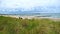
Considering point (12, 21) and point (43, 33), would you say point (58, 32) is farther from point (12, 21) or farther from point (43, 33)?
point (12, 21)

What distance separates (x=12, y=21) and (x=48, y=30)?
0.98 metres

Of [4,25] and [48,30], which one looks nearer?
[48,30]

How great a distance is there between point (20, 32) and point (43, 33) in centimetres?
55

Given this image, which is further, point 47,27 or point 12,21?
point 12,21

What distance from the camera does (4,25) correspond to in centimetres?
457

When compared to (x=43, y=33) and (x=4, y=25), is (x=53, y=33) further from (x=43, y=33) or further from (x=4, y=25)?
(x=4, y=25)

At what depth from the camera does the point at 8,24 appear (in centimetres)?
455

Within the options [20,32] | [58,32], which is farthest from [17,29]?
[58,32]

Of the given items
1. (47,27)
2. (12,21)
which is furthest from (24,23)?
(47,27)

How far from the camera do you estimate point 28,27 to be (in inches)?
175

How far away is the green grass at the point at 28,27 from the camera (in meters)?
4.32

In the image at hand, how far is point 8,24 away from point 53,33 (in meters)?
1.15

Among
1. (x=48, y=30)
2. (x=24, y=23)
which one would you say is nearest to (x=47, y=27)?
(x=48, y=30)

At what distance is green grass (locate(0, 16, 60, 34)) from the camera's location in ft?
14.2
